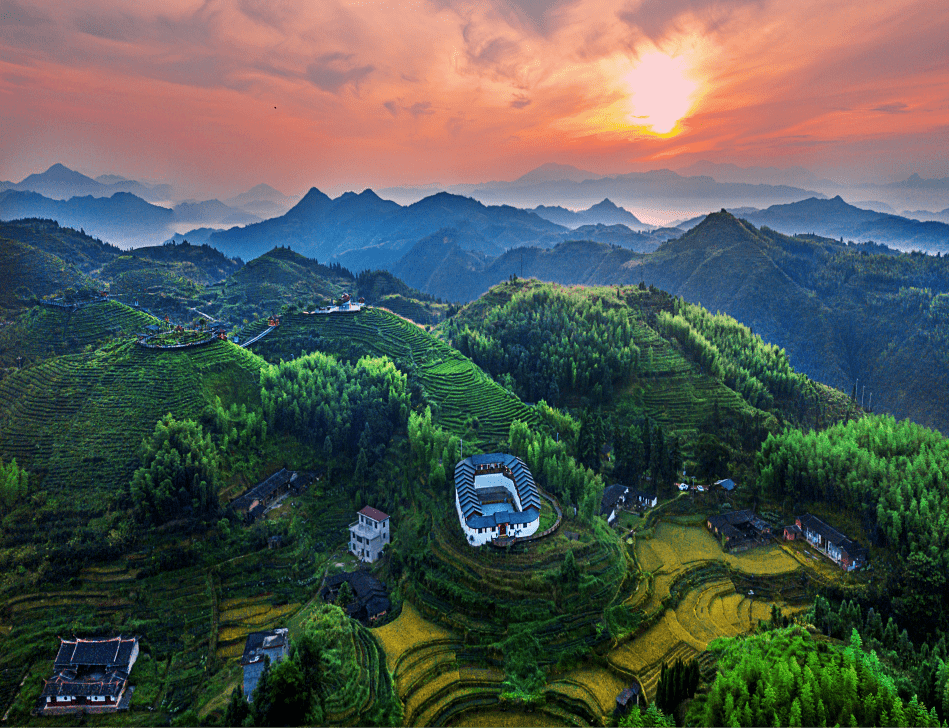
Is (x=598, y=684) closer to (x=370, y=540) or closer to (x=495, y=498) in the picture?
(x=495, y=498)

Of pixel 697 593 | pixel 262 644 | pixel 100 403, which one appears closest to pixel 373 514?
pixel 262 644

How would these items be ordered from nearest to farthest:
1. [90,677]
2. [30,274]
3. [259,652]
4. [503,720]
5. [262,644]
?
[503,720], [90,677], [259,652], [262,644], [30,274]

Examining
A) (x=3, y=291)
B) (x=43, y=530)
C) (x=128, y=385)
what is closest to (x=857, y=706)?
(x=43, y=530)

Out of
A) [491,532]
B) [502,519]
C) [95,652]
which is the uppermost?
[502,519]

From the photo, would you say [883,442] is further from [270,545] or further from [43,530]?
[43,530]

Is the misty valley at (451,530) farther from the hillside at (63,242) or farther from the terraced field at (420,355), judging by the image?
the hillside at (63,242)

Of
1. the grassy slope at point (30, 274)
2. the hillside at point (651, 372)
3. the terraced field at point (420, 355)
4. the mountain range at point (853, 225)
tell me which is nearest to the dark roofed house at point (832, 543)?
the hillside at point (651, 372)

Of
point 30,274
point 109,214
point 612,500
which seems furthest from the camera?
point 109,214

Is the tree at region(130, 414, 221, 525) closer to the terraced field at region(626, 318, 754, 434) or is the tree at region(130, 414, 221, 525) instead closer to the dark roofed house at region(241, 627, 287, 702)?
the dark roofed house at region(241, 627, 287, 702)
